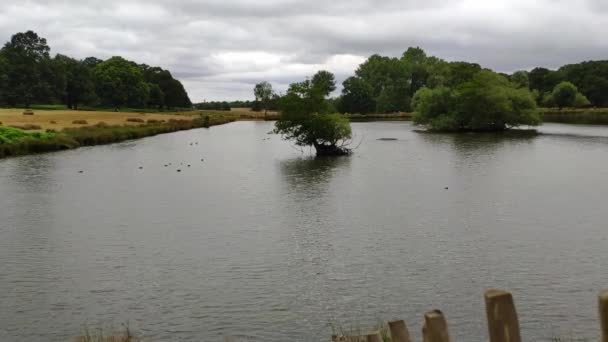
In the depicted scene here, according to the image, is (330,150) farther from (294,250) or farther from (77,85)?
(77,85)

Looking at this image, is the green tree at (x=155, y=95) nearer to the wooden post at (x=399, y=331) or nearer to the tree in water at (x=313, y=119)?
the tree in water at (x=313, y=119)

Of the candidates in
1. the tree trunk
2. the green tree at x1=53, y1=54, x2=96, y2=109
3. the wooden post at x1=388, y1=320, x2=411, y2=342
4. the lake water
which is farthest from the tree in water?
the green tree at x1=53, y1=54, x2=96, y2=109

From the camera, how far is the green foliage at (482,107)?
11025 centimetres

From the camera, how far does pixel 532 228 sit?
29.2 meters

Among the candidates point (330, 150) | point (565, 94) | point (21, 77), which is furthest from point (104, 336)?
point (565, 94)

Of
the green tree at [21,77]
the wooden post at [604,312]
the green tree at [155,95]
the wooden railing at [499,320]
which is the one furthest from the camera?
the green tree at [155,95]

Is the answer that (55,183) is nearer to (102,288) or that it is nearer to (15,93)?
(102,288)

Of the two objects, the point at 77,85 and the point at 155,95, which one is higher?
the point at 77,85

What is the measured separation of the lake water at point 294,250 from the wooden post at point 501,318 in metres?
10.5

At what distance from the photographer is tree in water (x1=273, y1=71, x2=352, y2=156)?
65.2m

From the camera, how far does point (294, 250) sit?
25.4 metres

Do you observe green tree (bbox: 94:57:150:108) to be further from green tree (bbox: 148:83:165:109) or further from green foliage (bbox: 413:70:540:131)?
green foliage (bbox: 413:70:540:131)

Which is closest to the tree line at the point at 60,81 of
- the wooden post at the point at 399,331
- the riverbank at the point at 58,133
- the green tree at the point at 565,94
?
the riverbank at the point at 58,133

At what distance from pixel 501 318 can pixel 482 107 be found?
11034 centimetres
